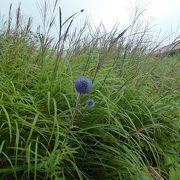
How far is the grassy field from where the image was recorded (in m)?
1.99

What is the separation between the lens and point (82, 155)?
221 centimetres

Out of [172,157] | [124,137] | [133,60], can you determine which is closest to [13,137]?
[124,137]

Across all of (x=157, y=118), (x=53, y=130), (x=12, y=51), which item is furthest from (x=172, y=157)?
(x=12, y=51)

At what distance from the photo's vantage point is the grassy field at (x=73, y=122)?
1987 mm

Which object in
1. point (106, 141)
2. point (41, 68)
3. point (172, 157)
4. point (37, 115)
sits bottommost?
point (172, 157)

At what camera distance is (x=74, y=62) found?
3.17 m

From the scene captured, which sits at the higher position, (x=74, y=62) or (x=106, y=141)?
(x=74, y=62)

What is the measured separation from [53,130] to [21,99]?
334 mm

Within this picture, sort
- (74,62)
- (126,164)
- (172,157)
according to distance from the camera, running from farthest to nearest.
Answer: (74,62) → (172,157) → (126,164)

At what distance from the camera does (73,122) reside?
7.44 ft

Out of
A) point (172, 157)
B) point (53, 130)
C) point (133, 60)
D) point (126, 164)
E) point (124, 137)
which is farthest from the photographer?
point (133, 60)

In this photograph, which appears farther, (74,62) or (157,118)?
(74,62)

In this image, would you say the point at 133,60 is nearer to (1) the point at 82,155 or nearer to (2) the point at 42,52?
(2) the point at 42,52

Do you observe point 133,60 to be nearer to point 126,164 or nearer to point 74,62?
point 74,62
